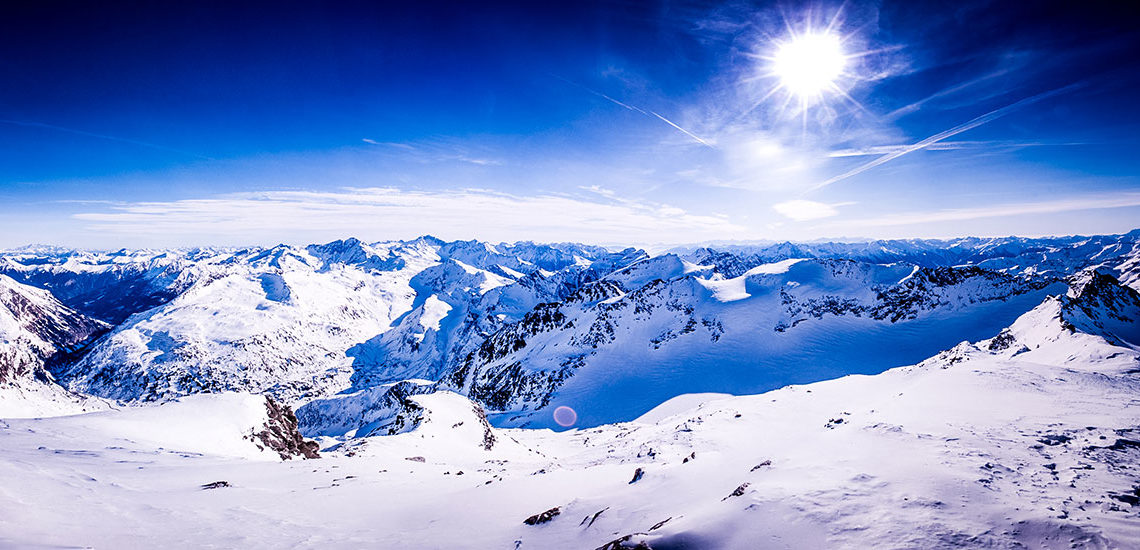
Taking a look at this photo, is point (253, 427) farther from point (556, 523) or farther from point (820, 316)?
point (820, 316)

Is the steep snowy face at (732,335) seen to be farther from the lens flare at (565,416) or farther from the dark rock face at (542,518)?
the dark rock face at (542,518)

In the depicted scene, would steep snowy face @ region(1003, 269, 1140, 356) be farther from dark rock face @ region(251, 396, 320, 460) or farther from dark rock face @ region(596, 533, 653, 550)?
dark rock face @ region(251, 396, 320, 460)

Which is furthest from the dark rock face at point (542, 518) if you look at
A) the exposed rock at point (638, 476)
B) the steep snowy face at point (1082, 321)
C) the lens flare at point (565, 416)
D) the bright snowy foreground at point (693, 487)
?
the lens flare at point (565, 416)

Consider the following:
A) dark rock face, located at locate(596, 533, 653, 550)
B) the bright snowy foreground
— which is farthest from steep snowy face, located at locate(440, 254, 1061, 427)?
dark rock face, located at locate(596, 533, 653, 550)

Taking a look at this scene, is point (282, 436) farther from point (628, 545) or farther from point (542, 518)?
point (628, 545)

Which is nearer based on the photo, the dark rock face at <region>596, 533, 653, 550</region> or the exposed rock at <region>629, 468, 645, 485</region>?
the dark rock face at <region>596, 533, 653, 550</region>

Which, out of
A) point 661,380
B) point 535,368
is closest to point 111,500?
point 661,380

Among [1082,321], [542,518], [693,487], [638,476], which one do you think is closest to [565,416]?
[638,476]
